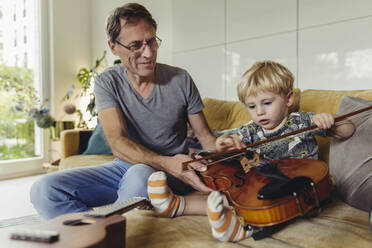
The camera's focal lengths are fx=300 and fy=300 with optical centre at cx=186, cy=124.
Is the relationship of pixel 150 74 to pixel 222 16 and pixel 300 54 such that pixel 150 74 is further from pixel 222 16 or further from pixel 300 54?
pixel 222 16

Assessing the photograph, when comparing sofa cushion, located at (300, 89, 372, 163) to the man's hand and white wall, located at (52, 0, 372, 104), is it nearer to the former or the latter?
white wall, located at (52, 0, 372, 104)

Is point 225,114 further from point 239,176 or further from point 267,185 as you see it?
point 267,185

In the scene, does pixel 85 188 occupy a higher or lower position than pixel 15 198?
higher

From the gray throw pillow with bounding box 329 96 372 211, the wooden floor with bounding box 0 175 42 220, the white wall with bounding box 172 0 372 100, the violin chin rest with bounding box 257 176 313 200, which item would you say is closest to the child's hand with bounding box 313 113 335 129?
the gray throw pillow with bounding box 329 96 372 211

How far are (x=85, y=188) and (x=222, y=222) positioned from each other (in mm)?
710

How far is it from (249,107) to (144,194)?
22.6 inches

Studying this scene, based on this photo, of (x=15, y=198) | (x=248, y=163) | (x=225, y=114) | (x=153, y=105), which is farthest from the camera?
(x=15, y=198)

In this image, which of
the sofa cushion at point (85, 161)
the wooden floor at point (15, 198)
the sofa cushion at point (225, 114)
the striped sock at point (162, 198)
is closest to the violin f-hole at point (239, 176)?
the striped sock at point (162, 198)

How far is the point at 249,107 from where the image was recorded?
51.3 inches

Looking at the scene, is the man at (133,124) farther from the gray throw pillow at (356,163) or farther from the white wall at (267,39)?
the white wall at (267,39)

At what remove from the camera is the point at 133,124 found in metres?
1.47

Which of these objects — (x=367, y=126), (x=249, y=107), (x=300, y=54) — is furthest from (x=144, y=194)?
(x=300, y=54)

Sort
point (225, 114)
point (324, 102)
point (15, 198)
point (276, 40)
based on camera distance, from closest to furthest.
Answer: point (324, 102) → point (225, 114) → point (276, 40) → point (15, 198)

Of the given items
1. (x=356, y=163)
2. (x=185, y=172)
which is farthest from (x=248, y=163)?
(x=356, y=163)
